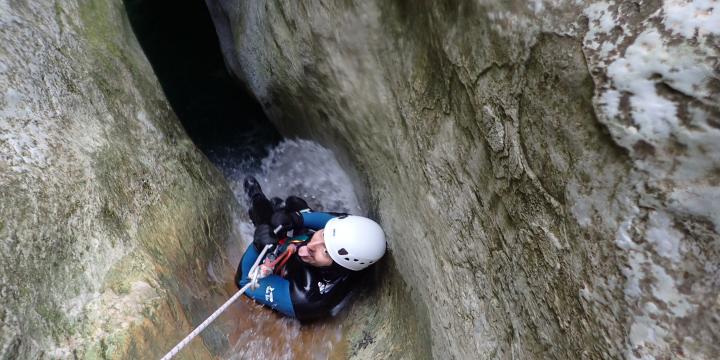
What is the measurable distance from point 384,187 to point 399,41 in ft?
3.72

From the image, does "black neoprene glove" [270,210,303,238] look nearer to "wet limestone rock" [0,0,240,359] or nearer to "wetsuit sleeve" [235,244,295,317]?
"wetsuit sleeve" [235,244,295,317]

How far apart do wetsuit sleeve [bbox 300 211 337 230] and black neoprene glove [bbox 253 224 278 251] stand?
383 millimetres

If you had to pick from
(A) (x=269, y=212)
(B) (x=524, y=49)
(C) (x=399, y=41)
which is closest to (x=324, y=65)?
(C) (x=399, y=41)

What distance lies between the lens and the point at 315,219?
3896mm

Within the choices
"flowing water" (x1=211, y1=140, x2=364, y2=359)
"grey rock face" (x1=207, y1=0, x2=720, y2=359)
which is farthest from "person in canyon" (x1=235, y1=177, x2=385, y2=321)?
"grey rock face" (x1=207, y1=0, x2=720, y2=359)

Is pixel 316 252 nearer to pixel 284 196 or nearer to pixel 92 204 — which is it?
pixel 92 204

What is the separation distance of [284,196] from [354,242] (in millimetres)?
1989

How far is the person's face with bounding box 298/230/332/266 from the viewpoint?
3.32m

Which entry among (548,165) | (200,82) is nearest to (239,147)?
(200,82)

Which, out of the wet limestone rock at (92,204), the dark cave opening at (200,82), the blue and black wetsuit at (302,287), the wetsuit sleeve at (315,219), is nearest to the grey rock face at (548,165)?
the blue and black wetsuit at (302,287)

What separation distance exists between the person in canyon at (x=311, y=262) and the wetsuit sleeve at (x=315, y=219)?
0.06 metres

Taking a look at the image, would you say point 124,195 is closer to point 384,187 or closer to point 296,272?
point 296,272

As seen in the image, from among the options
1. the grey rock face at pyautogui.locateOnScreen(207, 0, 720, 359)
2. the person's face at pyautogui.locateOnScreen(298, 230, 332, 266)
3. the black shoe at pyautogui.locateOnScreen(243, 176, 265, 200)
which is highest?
the grey rock face at pyautogui.locateOnScreen(207, 0, 720, 359)

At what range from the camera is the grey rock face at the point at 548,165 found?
3.91ft
